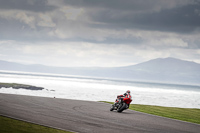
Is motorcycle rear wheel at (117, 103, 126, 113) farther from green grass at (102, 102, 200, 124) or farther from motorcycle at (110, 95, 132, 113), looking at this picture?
green grass at (102, 102, 200, 124)

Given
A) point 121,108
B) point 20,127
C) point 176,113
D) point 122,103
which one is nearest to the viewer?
point 20,127

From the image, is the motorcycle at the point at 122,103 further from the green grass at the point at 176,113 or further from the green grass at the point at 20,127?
the green grass at the point at 20,127

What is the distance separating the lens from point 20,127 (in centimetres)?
1304

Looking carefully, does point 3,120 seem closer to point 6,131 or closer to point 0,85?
point 6,131

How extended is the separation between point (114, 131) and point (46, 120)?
12.5ft

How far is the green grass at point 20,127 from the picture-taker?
12367 millimetres

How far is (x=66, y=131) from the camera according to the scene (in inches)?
520

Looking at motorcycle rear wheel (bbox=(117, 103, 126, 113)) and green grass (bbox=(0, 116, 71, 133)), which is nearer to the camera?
green grass (bbox=(0, 116, 71, 133))

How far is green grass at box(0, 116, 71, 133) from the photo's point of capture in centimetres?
1237

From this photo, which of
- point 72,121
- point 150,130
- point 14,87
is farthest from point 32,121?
point 14,87

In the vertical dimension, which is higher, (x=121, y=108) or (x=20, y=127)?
(x=121, y=108)

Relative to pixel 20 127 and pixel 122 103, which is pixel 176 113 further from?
pixel 20 127

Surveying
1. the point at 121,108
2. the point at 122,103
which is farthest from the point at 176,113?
the point at 121,108

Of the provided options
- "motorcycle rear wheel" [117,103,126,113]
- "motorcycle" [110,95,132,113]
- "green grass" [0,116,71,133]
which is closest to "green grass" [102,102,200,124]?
"motorcycle" [110,95,132,113]
